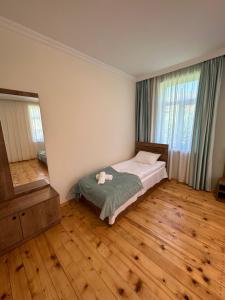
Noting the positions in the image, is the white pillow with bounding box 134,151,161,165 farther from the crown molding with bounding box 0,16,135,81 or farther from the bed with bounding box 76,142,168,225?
the crown molding with bounding box 0,16,135,81

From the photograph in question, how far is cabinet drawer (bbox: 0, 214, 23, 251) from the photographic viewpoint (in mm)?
1498

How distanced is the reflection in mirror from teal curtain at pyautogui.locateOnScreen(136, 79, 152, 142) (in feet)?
8.06

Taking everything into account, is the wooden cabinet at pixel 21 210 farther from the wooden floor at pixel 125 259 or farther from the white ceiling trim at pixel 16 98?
the white ceiling trim at pixel 16 98

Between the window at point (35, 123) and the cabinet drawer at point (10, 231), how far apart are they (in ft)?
3.38

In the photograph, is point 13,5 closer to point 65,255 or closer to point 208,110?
point 65,255

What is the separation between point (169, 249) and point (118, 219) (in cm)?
75

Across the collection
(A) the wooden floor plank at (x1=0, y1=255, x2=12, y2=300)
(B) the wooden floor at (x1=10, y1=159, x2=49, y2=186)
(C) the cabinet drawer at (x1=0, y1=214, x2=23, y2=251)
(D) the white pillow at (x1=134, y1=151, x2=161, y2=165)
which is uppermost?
(B) the wooden floor at (x1=10, y1=159, x2=49, y2=186)

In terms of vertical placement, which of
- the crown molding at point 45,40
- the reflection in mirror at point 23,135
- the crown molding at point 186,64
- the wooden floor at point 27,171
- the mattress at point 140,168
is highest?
the crown molding at point 45,40

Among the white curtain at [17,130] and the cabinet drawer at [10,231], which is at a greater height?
the white curtain at [17,130]

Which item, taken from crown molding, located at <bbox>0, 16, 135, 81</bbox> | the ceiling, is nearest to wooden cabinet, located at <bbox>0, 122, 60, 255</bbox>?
crown molding, located at <bbox>0, 16, 135, 81</bbox>

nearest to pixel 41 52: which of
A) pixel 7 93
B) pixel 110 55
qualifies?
pixel 7 93

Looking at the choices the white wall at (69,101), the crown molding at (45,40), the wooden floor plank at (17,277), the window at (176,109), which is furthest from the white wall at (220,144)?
the wooden floor plank at (17,277)

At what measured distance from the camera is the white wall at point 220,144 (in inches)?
98.6

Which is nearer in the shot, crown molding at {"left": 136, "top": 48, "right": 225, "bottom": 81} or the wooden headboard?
crown molding at {"left": 136, "top": 48, "right": 225, "bottom": 81}
